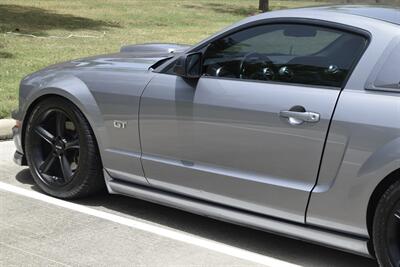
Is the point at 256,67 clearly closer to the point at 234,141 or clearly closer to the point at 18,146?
the point at 234,141

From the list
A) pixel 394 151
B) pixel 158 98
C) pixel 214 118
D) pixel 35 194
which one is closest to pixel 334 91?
pixel 394 151

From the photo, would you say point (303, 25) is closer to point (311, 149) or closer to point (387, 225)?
point (311, 149)

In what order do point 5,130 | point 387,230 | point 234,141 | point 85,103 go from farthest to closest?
point 5,130
point 85,103
point 234,141
point 387,230

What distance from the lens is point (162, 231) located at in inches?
177

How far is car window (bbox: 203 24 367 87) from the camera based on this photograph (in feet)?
12.5

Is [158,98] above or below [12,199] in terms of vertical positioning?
above

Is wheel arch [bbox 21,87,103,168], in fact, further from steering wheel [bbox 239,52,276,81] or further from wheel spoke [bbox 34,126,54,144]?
steering wheel [bbox 239,52,276,81]

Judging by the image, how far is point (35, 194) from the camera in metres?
5.17

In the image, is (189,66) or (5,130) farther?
(5,130)

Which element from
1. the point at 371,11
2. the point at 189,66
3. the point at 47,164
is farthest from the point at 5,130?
the point at 371,11

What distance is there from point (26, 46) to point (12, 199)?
7.68 m

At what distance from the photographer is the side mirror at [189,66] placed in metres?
4.23

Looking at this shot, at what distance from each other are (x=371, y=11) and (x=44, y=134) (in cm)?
268

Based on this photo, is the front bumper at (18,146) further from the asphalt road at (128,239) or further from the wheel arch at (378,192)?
the wheel arch at (378,192)
